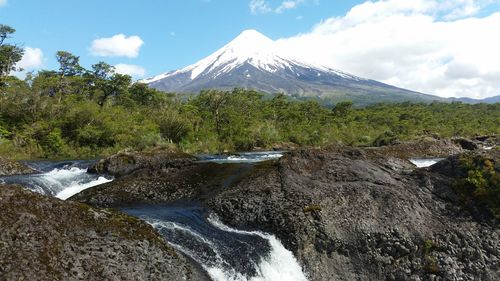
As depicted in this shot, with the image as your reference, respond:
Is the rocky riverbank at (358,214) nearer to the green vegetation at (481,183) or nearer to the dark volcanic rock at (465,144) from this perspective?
the green vegetation at (481,183)

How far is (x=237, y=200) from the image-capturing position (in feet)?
39.9

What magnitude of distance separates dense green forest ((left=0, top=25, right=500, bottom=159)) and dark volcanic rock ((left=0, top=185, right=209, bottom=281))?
32.2 metres

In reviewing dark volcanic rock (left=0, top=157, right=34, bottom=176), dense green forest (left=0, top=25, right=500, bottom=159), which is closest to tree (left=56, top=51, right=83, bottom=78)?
dense green forest (left=0, top=25, right=500, bottom=159)

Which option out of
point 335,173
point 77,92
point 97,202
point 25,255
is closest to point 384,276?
point 335,173

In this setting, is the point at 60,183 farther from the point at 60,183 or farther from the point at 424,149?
the point at 424,149

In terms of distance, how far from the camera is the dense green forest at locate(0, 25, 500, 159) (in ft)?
140

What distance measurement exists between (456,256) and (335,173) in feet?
14.5

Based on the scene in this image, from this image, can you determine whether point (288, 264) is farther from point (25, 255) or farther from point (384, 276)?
point (25, 255)

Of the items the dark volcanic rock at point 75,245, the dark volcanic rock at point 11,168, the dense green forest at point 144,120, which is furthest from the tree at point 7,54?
the dark volcanic rock at point 75,245

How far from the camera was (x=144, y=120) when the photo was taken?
54.0m

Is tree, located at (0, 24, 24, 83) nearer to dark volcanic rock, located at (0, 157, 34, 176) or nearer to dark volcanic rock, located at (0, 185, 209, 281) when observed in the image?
dark volcanic rock, located at (0, 157, 34, 176)

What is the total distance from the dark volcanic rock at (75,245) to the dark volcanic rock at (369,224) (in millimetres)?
3375

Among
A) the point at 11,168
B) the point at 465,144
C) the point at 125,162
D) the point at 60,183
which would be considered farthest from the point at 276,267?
the point at 465,144

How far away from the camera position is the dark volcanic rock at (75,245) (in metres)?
6.58
